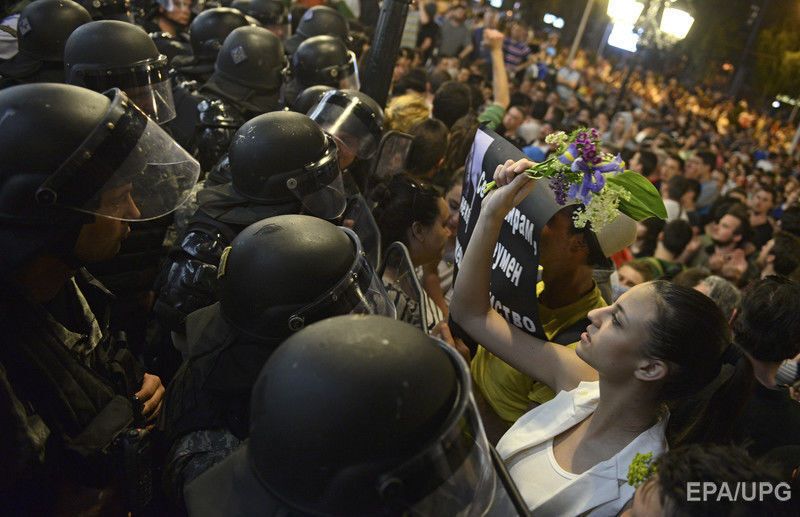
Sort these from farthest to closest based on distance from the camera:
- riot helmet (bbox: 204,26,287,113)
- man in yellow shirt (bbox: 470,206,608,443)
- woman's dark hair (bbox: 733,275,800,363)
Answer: riot helmet (bbox: 204,26,287,113), woman's dark hair (bbox: 733,275,800,363), man in yellow shirt (bbox: 470,206,608,443)

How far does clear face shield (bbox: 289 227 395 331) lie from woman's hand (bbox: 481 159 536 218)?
56 cm

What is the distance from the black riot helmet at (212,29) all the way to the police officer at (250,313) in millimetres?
4038

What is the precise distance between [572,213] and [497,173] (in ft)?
1.22

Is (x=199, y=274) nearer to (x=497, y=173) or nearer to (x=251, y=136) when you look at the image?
(x=251, y=136)

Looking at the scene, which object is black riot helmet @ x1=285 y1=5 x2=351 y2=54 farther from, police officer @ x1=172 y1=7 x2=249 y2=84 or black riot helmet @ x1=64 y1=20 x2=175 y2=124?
black riot helmet @ x1=64 y1=20 x2=175 y2=124

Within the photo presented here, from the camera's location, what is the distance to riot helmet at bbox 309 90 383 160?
346cm

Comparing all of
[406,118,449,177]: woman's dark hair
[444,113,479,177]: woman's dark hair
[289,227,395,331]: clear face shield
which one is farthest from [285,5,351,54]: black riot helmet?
[289,227,395,331]: clear face shield

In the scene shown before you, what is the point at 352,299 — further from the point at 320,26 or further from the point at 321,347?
the point at 320,26

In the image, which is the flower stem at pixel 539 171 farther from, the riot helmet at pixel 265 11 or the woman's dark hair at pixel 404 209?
the riot helmet at pixel 265 11

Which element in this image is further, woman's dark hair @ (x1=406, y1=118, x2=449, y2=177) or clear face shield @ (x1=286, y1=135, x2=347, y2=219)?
woman's dark hair @ (x1=406, y1=118, x2=449, y2=177)

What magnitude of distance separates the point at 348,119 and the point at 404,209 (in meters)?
A: 0.91

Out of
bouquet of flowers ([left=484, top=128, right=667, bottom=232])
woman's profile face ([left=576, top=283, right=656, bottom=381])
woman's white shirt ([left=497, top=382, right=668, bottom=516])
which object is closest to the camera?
woman's white shirt ([left=497, top=382, right=668, bottom=516])

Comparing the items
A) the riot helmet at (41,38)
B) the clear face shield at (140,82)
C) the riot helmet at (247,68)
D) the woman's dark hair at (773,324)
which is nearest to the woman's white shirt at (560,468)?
the woman's dark hair at (773,324)

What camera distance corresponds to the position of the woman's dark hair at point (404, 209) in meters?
2.86
